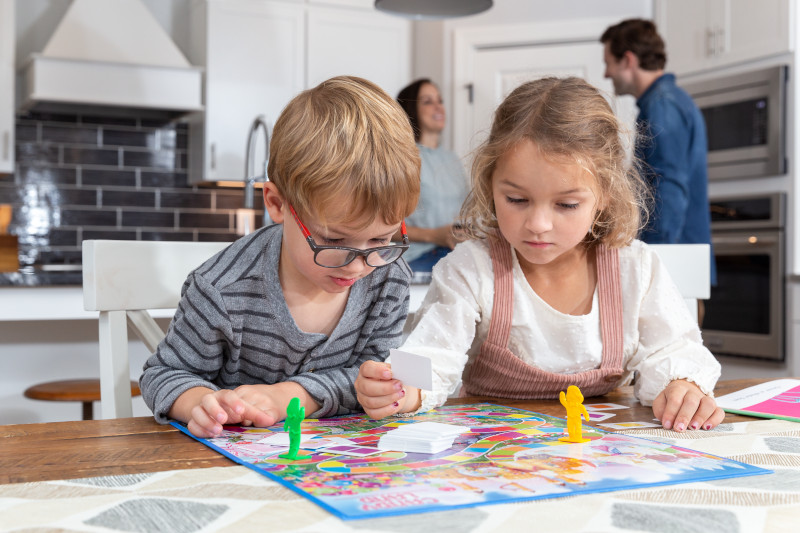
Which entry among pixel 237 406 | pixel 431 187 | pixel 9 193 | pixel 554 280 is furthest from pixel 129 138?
pixel 237 406

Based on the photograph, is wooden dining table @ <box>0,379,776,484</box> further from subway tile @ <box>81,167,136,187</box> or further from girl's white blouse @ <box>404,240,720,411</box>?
subway tile @ <box>81,167,136,187</box>

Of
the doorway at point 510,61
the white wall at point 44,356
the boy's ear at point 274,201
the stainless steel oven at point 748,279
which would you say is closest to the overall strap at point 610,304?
the boy's ear at point 274,201

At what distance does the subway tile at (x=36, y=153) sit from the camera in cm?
403

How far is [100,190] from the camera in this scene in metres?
4.18

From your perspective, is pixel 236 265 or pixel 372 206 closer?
pixel 372 206

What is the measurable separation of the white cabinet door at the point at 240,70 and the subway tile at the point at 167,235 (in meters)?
0.34

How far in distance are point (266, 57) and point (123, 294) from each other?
10.2 ft

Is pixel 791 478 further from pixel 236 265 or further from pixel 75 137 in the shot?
pixel 75 137

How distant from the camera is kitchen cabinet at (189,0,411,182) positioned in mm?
4016

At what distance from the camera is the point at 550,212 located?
1.12 m

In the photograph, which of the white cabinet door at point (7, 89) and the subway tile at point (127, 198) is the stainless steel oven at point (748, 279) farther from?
the white cabinet door at point (7, 89)

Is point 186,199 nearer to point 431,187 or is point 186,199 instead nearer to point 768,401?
→ point 431,187

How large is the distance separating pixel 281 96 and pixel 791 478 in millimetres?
3762

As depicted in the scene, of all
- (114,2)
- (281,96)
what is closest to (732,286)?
(281,96)
